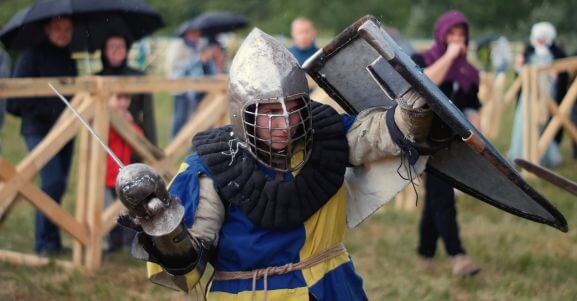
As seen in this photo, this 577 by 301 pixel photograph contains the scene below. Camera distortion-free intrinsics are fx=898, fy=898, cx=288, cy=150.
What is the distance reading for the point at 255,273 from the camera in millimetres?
3145

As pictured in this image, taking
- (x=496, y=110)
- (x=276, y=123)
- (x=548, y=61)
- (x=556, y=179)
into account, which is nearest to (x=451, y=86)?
(x=556, y=179)

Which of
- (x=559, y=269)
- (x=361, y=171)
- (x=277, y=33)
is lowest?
(x=277, y=33)

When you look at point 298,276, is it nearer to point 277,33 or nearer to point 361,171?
point 361,171

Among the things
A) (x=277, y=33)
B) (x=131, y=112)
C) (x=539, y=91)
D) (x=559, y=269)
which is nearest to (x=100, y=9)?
Result: (x=131, y=112)

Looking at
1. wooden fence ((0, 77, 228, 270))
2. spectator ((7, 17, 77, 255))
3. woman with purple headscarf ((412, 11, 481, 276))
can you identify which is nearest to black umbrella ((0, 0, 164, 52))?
spectator ((7, 17, 77, 255))

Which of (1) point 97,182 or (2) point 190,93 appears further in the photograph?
(2) point 190,93

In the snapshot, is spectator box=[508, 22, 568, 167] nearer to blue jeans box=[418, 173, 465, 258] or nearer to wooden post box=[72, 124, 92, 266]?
blue jeans box=[418, 173, 465, 258]

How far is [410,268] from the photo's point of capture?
6152mm

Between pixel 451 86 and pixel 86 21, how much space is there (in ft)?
9.63

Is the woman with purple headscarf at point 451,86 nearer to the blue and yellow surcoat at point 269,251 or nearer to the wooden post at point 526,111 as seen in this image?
the blue and yellow surcoat at point 269,251

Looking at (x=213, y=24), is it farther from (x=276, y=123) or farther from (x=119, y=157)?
(x=276, y=123)

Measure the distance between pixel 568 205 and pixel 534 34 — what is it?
12.1ft

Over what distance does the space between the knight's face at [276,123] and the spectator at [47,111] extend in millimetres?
3704

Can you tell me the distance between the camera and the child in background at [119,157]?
6445 millimetres
